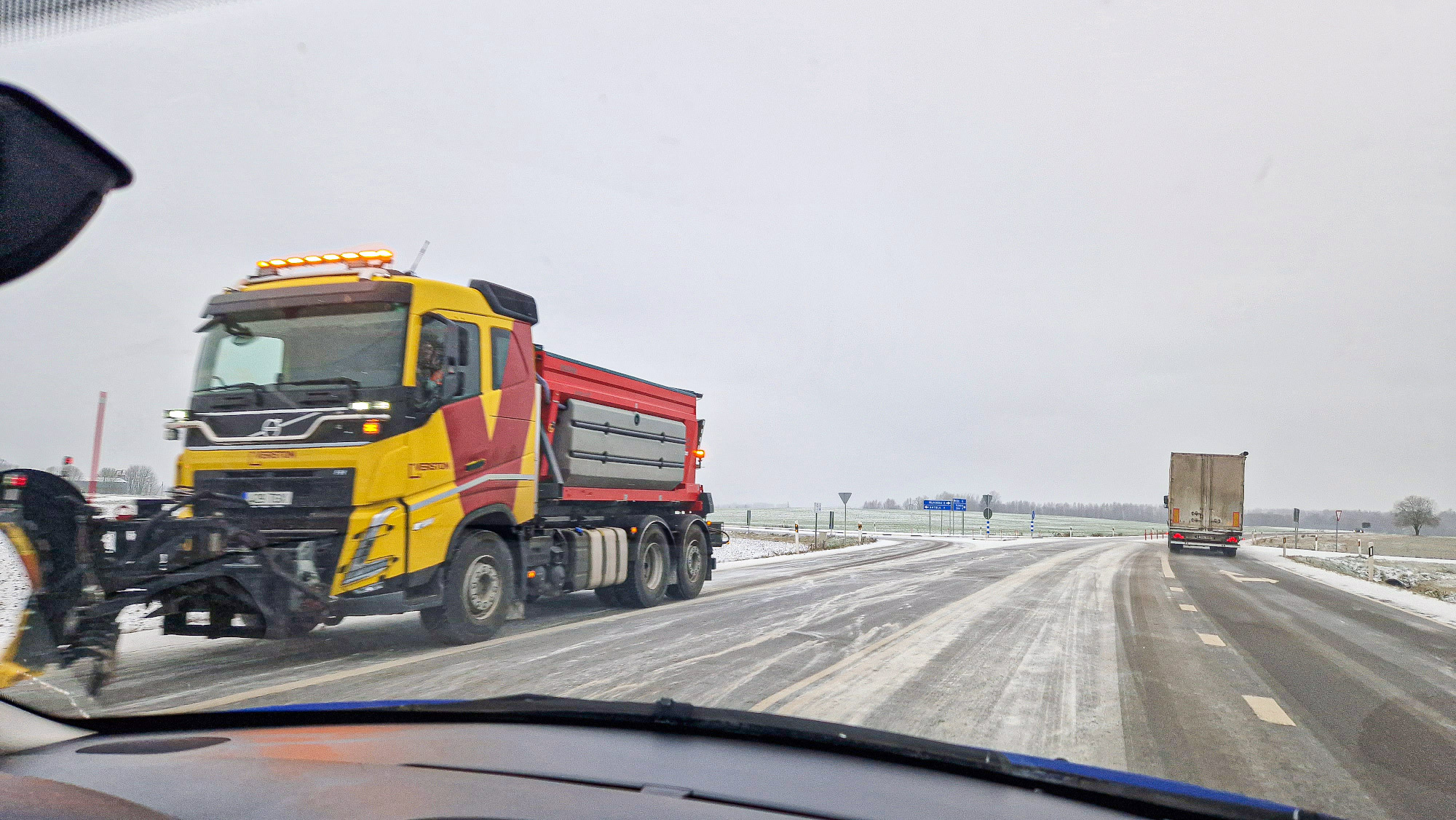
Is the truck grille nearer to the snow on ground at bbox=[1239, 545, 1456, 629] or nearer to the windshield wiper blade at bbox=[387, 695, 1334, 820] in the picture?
the windshield wiper blade at bbox=[387, 695, 1334, 820]

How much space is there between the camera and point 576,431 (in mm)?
9188

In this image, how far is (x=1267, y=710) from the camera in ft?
18.3

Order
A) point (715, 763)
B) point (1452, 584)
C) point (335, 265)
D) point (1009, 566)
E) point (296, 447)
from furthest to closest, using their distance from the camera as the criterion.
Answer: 1. point (1452, 584)
2. point (1009, 566)
3. point (335, 265)
4. point (296, 447)
5. point (715, 763)

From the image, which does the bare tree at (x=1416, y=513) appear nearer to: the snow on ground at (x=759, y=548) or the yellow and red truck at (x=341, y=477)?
the snow on ground at (x=759, y=548)

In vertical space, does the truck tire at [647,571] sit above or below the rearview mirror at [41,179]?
below

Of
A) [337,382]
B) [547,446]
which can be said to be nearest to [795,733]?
[337,382]

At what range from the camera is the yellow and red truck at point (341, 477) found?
5625 millimetres

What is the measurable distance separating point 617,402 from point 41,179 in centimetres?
882

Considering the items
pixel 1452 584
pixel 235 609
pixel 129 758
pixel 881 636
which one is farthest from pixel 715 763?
pixel 1452 584

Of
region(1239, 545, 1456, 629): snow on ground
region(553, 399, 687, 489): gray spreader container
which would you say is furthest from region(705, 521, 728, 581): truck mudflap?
region(1239, 545, 1456, 629): snow on ground

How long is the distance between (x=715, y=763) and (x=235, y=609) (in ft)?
16.6

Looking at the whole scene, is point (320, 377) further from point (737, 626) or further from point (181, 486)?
point (737, 626)

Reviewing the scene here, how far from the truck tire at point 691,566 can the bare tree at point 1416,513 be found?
342 feet

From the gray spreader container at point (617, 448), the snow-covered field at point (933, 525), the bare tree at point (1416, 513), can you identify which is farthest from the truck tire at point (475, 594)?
the bare tree at point (1416, 513)
